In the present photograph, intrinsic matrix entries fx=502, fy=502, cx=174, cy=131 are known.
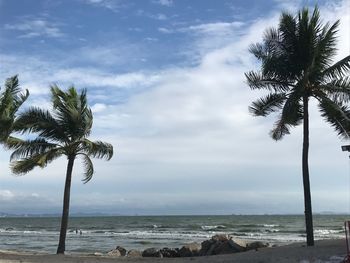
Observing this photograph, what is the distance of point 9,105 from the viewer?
63.5 ft

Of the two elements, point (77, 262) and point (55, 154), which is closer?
point (77, 262)

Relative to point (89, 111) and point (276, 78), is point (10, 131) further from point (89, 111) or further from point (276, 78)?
point (276, 78)

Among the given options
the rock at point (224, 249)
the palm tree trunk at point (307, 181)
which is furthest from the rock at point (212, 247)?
the palm tree trunk at point (307, 181)

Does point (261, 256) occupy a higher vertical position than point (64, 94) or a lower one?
lower

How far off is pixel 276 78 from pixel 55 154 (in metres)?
9.19

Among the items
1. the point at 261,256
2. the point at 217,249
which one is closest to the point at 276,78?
the point at 261,256

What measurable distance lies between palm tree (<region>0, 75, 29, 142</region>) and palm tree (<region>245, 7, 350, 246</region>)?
9.03m

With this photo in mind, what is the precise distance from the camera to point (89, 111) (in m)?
20.6

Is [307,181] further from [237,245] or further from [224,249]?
[224,249]

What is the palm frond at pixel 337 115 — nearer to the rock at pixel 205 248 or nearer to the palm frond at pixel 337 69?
the palm frond at pixel 337 69

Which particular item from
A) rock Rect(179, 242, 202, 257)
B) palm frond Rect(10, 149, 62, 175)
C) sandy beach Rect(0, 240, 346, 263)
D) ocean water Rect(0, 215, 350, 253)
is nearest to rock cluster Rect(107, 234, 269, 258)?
rock Rect(179, 242, 202, 257)

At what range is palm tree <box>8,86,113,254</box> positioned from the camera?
19.9 meters

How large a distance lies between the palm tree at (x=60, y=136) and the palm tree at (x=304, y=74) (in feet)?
22.2

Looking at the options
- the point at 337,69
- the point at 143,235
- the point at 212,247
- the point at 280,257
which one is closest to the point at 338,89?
the point at 337,69
